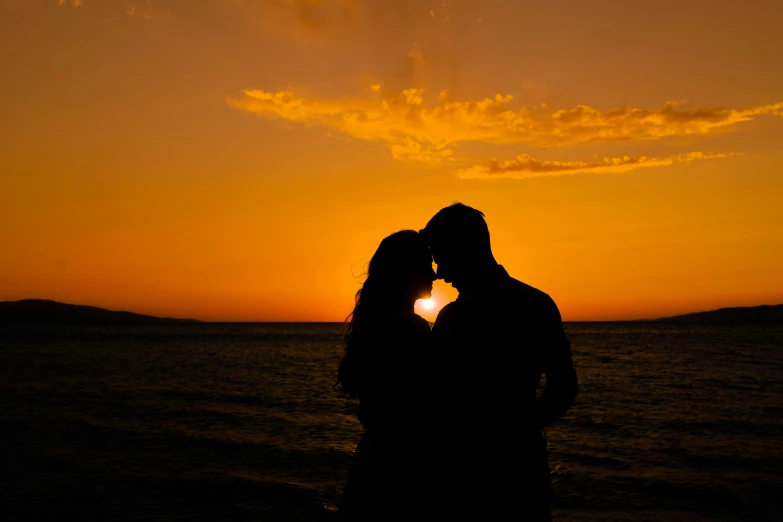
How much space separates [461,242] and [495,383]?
739mm

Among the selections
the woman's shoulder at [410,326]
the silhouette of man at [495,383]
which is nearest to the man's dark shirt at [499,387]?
the silhouette of man at [495,383]

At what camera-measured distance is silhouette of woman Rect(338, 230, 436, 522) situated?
330 centimetres

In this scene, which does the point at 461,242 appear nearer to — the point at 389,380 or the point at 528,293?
the point at 528,293

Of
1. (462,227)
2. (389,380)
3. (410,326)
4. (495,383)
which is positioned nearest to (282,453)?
(389,380)

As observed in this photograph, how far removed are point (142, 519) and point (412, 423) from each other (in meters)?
8.14

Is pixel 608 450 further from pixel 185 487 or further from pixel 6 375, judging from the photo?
pixel 6 375

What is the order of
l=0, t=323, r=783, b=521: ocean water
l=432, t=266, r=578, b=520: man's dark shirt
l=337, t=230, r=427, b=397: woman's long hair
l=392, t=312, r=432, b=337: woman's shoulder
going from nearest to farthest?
l=432, t=266, r=578, b=520: man's dark shirt → l=392, t=312, r=432, b=337: woman's shoulder → l=337, t=230, r=427, b=397: woman's long hair → l=0, t=323, r=783, b=521: ocean water

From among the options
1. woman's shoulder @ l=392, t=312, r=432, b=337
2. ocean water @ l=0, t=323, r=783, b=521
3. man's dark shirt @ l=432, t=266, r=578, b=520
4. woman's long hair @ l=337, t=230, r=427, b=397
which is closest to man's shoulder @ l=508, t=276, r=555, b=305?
man's dark shirt @ l=432, t=266, r=578, b=520

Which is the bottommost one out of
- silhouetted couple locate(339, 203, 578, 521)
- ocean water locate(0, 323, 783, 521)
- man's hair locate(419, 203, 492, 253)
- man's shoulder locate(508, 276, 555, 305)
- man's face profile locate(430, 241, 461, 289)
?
ocean water locate(0, 323, 783, 521)

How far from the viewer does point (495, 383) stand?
291 centimetres

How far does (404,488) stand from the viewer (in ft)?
11.1

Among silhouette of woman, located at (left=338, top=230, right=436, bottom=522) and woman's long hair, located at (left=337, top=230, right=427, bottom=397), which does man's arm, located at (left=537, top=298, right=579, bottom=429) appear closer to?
silhouette of woman, located at (left=338, top=230, right=436, bottom=522)

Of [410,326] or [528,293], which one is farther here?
[410,326]

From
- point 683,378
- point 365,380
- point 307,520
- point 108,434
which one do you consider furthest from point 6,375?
point 683,378
